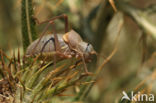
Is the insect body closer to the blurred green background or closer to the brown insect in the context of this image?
the brown insect

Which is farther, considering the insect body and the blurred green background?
the blurred green background

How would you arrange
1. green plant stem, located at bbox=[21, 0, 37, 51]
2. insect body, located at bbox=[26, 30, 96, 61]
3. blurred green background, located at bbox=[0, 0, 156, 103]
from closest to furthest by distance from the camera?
1. green plant stem, located at bbox=[21, 0, 37, 51]
2. insect body, located at bbox=[26, 30, 96, 61]
3. blurred green background, located at bbox=[0, 0, 156, 103]

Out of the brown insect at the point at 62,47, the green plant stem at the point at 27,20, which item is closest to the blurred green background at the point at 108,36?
the green plant stem at the point at 27,20

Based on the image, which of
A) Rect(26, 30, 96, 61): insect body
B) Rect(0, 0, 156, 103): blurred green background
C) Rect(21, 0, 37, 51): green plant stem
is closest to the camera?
Rect(21, 0, 37, 51): green plant stem

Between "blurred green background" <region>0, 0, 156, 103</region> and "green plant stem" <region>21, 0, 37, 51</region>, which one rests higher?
"green plant stem" <region>21, 0, 37, 51</region>

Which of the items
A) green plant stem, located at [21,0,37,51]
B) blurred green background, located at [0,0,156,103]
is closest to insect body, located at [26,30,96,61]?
green plant stem, located at [21,0,37,51]

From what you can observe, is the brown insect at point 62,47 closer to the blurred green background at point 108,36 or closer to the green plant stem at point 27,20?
the green plant stem at point 27,20
